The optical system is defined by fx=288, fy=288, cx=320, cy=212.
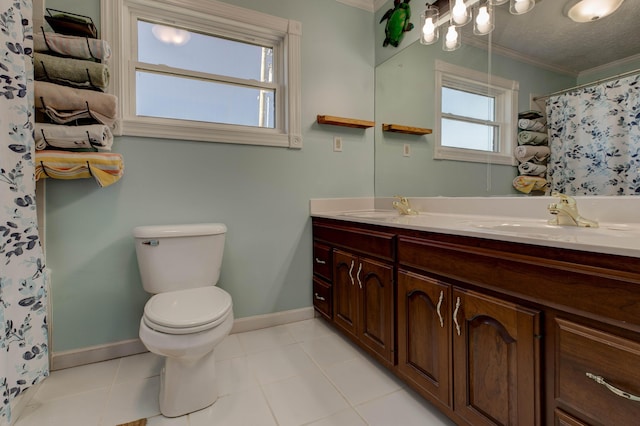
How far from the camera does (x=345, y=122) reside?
2.15 m

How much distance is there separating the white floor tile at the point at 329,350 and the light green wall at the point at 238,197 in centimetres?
37

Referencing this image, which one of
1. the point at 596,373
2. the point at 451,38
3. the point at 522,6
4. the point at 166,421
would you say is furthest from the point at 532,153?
the point at 166,421

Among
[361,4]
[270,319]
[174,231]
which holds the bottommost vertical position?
[270,319]

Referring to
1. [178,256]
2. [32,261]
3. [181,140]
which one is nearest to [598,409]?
[178,256]

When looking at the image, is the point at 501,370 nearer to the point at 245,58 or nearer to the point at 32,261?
the point at 32,261

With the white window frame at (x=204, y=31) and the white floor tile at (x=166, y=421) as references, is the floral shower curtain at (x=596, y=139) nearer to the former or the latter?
the white window frame at (x=204, y=31)

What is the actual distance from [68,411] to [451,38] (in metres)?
2.75

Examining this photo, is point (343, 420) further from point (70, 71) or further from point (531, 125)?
point (70, 71)

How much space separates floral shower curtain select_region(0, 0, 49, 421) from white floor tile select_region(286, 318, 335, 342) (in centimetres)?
124

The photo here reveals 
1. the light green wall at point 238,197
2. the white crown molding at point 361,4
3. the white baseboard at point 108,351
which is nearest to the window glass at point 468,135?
the light green wall at point 238,197

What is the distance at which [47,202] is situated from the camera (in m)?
1.50

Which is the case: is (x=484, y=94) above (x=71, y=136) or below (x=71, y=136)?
above

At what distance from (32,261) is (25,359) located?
15.2 inches

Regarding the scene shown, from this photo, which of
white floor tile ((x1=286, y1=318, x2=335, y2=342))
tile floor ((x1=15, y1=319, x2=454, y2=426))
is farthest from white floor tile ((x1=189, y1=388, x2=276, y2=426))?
white floor tile ((x1=286, y1=318, x2=335, y2=342))
